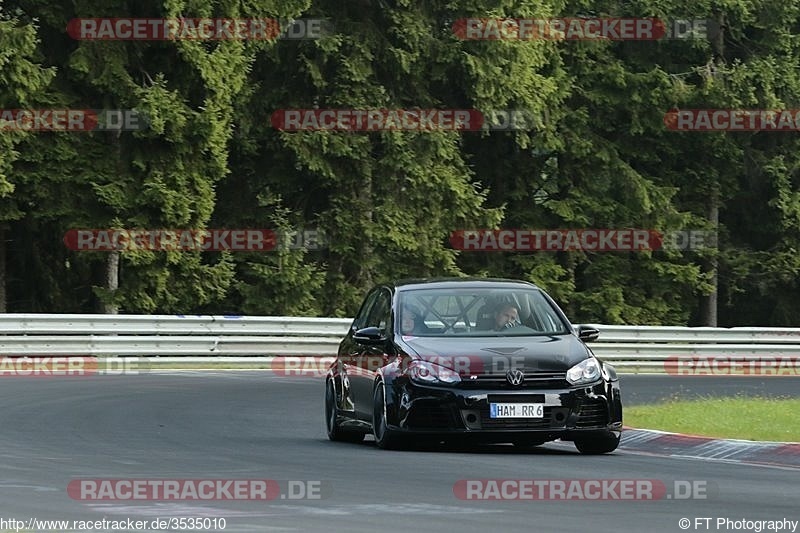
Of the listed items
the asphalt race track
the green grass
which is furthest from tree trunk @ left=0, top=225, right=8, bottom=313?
the green grass

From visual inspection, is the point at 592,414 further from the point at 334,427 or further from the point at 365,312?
the point at 365,312

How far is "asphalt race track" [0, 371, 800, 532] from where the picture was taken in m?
10.2

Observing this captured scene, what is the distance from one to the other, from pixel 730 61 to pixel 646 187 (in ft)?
15.6

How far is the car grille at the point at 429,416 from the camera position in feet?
49.0

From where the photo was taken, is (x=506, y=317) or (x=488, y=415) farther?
(x=506, y=317)

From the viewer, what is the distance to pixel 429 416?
591 inches

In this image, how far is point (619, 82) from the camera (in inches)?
1716

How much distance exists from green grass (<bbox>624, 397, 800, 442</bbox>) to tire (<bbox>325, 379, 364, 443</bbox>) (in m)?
3.03

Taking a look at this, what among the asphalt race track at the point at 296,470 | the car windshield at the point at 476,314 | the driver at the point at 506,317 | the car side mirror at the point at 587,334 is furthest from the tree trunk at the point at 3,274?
the car side mirror at the point at 587,334

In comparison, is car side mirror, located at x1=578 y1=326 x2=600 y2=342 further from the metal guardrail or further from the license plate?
the metal guardrail

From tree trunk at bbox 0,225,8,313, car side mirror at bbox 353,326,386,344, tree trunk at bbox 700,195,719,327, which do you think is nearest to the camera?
car side mirror at bbox 353,326,386,344

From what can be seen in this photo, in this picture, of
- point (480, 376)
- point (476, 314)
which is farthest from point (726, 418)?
point (480, 376)

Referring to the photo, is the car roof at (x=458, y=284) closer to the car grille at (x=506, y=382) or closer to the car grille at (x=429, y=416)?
the car grille at (x=506, y=382)

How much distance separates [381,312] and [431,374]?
186 cm
